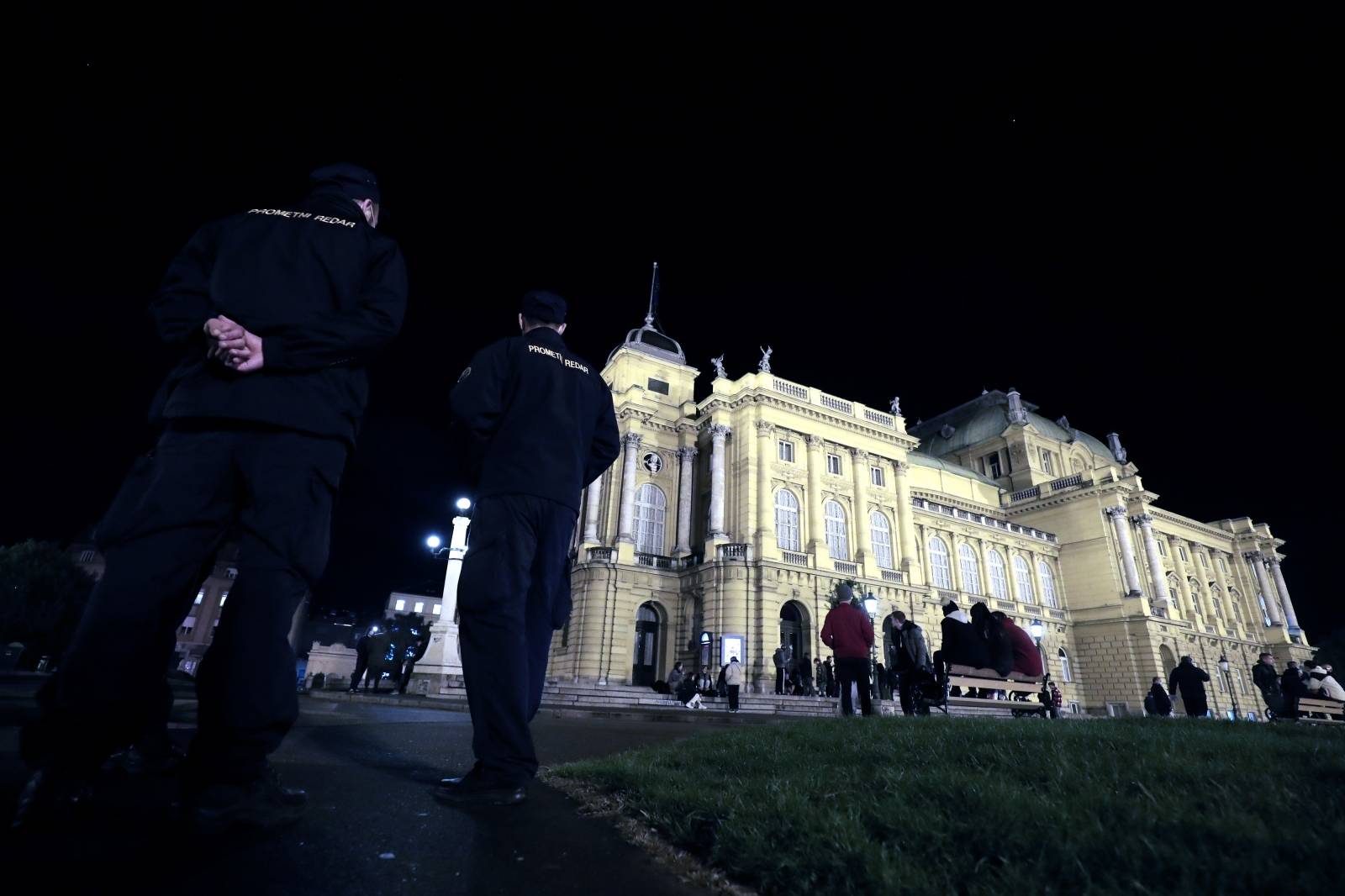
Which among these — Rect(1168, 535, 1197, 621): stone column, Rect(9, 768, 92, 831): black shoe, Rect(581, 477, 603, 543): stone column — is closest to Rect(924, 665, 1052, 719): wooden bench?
Rect(9, 768, 92, 831): black shoe

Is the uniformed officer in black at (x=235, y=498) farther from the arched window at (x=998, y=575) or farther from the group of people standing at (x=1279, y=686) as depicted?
the arched window at (x=998, y=575)

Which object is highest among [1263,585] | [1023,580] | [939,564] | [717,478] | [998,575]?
[717,478]

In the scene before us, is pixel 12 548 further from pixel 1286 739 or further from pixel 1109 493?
pixel 1109 493

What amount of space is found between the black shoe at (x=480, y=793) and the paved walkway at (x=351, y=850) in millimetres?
50

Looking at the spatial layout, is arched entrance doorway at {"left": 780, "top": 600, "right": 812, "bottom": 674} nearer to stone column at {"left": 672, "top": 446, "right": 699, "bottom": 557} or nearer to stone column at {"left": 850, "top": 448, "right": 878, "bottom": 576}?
stone column at {"left": 850, "top": 448, "right": 878, "bottom": 576}

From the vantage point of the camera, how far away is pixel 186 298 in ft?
8.46

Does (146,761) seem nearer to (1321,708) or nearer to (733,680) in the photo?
(733,680)

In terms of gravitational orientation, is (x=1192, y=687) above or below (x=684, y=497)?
below

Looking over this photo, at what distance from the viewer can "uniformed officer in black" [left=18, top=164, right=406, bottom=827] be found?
2.01 metres

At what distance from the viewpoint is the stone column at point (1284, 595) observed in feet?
161

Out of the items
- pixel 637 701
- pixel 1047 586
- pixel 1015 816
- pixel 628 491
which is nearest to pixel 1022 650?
pixel 1015 816

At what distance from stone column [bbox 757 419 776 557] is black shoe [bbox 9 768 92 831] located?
28256 millimetres

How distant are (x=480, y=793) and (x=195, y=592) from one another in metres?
1.43

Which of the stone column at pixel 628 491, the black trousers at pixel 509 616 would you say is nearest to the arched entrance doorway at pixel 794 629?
the stone column at pixel 628 491
